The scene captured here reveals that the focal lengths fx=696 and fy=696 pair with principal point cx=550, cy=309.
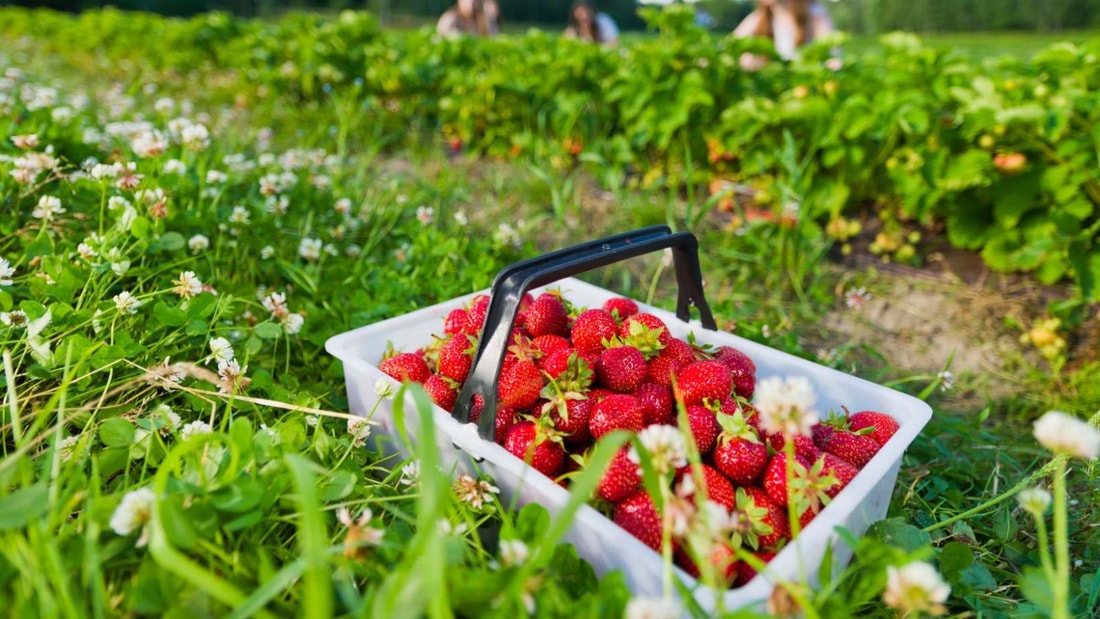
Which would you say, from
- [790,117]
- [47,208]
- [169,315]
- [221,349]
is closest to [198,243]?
[47,208]

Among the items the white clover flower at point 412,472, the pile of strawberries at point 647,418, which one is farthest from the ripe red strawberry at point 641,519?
the white clover flower at point 412,472

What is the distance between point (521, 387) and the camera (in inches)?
46.2

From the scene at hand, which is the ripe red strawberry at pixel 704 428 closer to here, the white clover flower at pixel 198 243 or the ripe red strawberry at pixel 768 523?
the ripe red strawberry at pixel 768 523

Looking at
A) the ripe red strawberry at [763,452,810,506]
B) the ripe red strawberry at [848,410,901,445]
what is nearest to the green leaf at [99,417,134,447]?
the ripe red strawberry at [763,452,810,506]

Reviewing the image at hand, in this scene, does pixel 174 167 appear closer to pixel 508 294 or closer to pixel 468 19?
pixel 508 294

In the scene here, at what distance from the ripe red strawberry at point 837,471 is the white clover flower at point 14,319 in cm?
149

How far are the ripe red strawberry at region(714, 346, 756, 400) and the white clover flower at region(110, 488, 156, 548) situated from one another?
918 millimetres

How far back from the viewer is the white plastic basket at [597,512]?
2.93 feet

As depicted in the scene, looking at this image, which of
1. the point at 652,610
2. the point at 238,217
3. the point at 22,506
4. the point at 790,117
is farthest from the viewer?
the point at 790,117

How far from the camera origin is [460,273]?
2.20m

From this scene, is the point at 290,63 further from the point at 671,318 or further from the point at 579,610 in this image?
the point at 579,610

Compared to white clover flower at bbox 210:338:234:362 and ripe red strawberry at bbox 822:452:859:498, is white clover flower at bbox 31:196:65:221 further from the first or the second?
ripe red strawberry at bbox 822:452:859:498

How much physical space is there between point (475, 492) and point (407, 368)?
0.34 metres

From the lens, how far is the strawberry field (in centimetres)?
84
